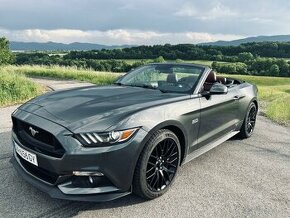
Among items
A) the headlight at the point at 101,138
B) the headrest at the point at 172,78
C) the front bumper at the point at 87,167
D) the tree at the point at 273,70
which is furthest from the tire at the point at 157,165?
the tree at the point at 273,70

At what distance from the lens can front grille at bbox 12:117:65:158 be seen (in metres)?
3.07

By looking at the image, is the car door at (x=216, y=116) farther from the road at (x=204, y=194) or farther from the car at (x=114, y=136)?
the road at (x=204, y=194)

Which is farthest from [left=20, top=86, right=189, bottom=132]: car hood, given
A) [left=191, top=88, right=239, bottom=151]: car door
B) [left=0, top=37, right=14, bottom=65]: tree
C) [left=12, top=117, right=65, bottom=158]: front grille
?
[left=0, top=37, right=14, bottom=65]: tree

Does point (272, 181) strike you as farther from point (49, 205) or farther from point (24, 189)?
point (24, 189)

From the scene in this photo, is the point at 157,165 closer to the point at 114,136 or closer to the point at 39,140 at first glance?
the point at 114,136

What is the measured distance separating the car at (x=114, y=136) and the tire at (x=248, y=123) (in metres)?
1.51

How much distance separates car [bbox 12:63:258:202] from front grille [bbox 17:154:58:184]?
0.01 metres

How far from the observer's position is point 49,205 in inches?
132

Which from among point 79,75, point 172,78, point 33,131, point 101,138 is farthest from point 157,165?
point 79,75

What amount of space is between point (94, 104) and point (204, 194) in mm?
1683

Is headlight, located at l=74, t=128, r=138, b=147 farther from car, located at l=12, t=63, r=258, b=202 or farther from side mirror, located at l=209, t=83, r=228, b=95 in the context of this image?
side mirror, located at l=209, t=83, r=228, b=95

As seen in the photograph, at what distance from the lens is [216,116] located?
471 centimetres

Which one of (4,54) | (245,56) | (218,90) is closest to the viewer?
(218,90)

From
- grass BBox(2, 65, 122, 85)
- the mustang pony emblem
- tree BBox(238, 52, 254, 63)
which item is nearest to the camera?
the mustang pony emblem
